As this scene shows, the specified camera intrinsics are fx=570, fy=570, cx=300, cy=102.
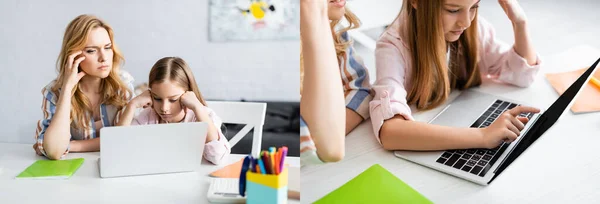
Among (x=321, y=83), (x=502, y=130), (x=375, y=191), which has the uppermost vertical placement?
(x=321, y=83)

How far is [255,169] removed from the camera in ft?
3.07

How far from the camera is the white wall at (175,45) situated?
3.49 ft

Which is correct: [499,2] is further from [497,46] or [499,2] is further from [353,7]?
[353,7]

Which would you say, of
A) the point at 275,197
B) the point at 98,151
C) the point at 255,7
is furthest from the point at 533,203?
the point at 98,151

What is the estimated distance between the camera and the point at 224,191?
0.99 metres

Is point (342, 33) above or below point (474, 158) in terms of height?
above

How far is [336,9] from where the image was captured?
3.26 feet

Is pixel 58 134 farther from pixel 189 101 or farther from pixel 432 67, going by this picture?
pixel 432 67

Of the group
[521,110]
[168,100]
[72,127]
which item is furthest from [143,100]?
[521,110]

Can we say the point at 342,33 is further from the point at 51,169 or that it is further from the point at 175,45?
the point at 51,169

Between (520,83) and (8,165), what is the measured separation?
1035 millimetres

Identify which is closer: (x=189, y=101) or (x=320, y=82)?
(x=320, y=82)

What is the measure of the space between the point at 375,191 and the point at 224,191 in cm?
27

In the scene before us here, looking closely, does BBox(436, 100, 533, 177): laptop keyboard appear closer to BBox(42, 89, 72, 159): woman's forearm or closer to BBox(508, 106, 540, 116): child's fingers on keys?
BBox(508, 106, 540, 116): child's fingers on keys
